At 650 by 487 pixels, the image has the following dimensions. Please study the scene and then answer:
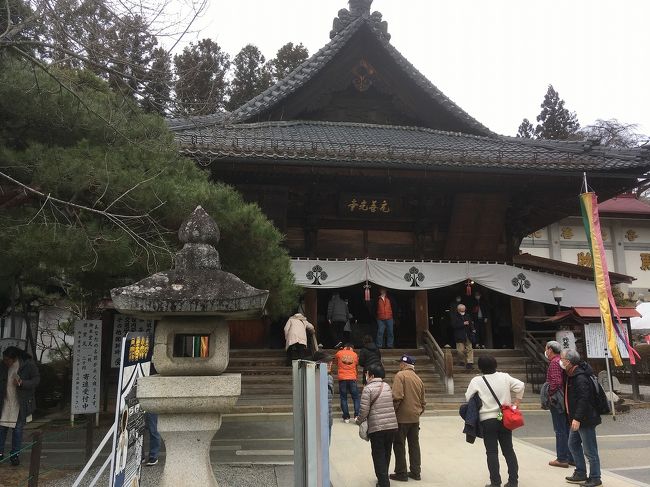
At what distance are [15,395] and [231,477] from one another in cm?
347

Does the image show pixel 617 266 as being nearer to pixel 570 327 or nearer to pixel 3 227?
pixel 570 327

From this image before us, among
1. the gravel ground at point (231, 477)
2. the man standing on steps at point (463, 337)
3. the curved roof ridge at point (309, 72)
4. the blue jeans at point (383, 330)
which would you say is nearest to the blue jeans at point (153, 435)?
the gravel ground at point (231, 477)

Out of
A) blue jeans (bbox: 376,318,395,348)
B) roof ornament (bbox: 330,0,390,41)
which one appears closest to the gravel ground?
blue jeans (bbox: 376,318,395,348)

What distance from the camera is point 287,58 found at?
3116 cm

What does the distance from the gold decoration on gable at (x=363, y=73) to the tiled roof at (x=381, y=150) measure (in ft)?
6.04

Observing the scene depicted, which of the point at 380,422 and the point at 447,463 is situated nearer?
the point at 380,422

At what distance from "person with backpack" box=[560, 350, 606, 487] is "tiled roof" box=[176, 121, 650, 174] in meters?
7.00

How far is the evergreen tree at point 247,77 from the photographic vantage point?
29.5 meters

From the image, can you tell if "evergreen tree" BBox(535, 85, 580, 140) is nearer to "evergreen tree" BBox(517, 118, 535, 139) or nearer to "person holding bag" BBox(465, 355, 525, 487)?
"evergreen tree" BBox(517, 118, 535, 139)

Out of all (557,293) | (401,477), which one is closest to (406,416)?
(401,477)

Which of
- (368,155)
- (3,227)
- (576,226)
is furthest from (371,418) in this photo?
(576,226)

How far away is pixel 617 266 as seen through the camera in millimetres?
26734

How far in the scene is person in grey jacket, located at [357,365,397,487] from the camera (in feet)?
19.2

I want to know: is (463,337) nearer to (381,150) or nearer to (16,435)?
(381,150)
